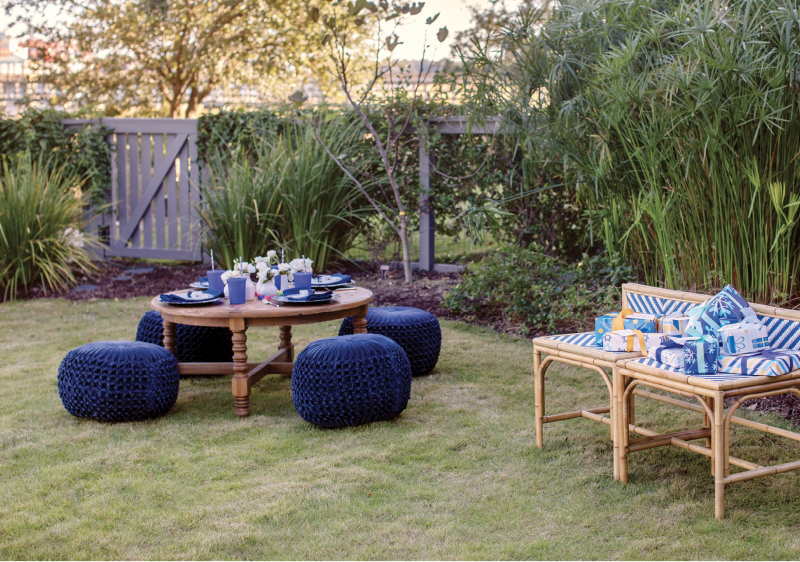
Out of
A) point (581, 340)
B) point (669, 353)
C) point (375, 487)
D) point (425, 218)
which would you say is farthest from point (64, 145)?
point (669, 353)

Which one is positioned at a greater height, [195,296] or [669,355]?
[195,296]

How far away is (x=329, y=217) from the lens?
689 centimetres

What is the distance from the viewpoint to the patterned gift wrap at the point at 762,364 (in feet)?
7.63

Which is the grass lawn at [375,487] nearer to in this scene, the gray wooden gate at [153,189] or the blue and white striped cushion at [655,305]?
the blue and white striped cushion at [655,305]

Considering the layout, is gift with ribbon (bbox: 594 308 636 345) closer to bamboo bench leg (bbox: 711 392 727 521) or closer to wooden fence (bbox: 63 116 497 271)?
bamboo bench leg (bbox: 711 392 727 521)

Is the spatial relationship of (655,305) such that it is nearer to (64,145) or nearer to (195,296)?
(195,296)

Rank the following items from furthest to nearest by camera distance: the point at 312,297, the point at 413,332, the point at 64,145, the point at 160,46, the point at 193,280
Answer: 1. the point at 160,46
2. the point at 64,145
3. the point at 193,280
4. the point at 413,332
5. the point at 312,297

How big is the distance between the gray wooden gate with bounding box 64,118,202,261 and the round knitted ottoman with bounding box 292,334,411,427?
16.8ft

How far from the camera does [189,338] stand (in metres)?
4.26

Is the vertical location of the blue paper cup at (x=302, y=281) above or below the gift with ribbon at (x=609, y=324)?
above

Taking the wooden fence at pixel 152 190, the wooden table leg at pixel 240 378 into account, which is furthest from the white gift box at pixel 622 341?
the wooden fence at pixel 152 190

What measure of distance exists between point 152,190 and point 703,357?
7243 mm

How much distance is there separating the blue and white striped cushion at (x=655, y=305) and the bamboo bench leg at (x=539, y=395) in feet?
1.60

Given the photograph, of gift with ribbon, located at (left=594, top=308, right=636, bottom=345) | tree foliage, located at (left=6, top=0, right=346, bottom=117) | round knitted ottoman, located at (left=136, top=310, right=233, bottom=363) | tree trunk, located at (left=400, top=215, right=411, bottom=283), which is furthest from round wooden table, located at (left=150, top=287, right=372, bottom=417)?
tree foliage, located at (left=6, top=0, right=346, bottom=117)
